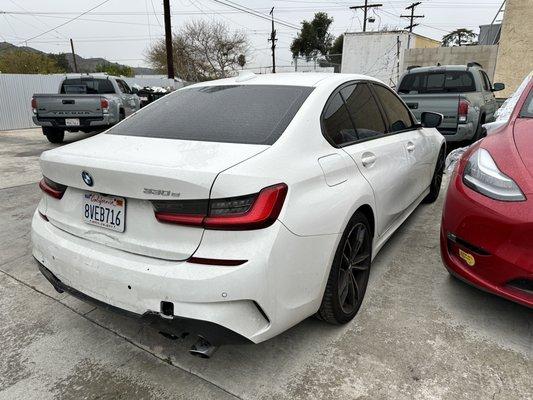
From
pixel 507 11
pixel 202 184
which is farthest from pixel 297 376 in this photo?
pixel 507 11

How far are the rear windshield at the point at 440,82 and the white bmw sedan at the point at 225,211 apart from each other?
19.9 ft

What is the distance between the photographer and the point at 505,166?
2479 mm

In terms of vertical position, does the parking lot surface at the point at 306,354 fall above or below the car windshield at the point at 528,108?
below

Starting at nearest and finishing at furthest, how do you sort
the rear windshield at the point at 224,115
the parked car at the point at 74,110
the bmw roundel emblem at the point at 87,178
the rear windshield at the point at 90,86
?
the bmw roundel emblem at the point at 87,178
the rear windshield at the point at 224,115
the parked car at the point at 74,110
the rear windshield at the point at 90,86

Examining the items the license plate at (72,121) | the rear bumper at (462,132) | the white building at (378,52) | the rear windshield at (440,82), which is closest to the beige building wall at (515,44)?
the rear windshield at (440,82)

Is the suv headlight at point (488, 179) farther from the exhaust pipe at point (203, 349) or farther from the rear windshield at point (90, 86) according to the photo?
the rear windshield at point (90, 86)

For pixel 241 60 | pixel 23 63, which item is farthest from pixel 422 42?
pixel 23 63

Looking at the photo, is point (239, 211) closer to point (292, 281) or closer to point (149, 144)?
point (292, 281)

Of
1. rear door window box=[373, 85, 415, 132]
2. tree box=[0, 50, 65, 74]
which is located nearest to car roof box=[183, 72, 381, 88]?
rear door window box=[373, 85, 415, 132]

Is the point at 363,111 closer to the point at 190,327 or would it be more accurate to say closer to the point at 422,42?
the point at 190,327

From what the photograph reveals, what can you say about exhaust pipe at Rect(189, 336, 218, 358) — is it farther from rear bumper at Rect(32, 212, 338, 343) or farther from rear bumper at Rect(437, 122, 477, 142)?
rear bumper at Rect(437, 122, 477, 142)

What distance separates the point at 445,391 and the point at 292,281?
0.95 meters

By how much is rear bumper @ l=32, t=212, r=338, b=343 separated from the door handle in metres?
0.74

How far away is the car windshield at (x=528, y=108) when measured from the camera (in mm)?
3199
